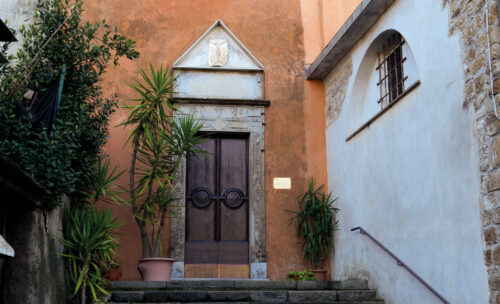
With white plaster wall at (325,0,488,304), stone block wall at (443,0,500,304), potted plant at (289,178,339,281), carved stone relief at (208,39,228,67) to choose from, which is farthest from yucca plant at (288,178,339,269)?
stone block wall at (443,0,500,304)

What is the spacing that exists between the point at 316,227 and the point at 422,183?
257 centimetres

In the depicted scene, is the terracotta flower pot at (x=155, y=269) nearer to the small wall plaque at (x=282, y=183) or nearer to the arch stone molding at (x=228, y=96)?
the arch stone molding at (x=228, y=96)

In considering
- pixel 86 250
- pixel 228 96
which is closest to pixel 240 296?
pixel 86 250

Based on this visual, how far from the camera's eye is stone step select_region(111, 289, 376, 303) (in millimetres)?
6148

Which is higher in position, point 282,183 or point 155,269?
point 282,183

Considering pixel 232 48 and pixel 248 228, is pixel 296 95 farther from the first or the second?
pixel 248 228

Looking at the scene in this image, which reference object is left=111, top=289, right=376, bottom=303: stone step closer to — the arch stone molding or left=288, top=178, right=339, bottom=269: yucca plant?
left=288, top=178, right=339, bottom=269: yucca plant

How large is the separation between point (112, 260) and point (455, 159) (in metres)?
3.71

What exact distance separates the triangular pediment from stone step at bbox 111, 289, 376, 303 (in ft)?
12.1

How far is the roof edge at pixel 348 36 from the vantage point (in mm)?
6879

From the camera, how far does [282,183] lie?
8469 millimetres

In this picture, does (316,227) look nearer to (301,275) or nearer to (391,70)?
(301,275)

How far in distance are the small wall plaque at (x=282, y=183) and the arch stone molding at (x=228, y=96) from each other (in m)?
0.19

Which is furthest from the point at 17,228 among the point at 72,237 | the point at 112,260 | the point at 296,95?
the point at 296,95
